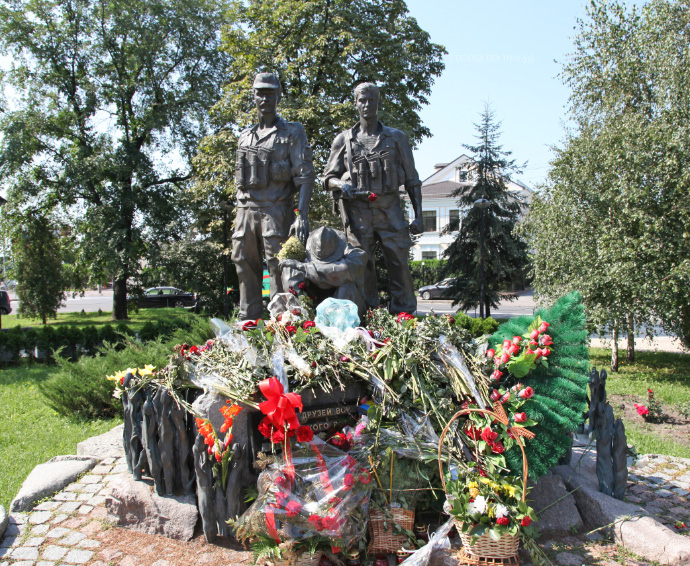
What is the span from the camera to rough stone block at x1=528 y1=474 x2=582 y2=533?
405cm

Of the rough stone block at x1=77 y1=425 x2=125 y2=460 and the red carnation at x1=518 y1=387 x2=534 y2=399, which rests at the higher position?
the red carnation at x1=518 y1=387 x2=534 y2=399

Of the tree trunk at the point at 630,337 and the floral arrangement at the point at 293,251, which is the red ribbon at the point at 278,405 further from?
the tree trunk at the point at 630,337

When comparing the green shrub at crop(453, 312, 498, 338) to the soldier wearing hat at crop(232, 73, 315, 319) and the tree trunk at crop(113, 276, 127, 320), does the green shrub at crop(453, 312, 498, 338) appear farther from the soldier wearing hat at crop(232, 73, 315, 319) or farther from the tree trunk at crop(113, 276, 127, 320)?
the tree trunk at crop(113, 276, 127, 320)

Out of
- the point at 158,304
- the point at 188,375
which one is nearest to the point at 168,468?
the point at 188,375

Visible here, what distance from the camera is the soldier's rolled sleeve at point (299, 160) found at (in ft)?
19.8

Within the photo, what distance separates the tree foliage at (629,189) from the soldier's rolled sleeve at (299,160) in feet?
21.0

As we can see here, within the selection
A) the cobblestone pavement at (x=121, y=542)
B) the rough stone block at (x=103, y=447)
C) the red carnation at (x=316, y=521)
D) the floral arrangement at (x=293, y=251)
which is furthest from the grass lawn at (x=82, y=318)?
the red carnation at (x=316, y=521)

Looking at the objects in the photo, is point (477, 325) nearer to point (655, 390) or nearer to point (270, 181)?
point (655, 390)

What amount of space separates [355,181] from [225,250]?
1261 centimetres

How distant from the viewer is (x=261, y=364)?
395cm

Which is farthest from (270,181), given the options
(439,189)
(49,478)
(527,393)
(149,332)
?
(439,189)

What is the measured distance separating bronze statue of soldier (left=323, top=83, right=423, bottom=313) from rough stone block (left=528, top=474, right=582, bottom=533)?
8.14ft

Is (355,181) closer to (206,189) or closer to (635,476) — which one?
(635,476)

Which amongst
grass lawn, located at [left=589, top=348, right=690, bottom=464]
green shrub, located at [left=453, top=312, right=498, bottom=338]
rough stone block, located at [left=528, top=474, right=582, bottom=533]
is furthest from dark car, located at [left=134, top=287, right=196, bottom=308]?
rough stone block, located at [left=528, top=474, right=582, bottom=533]
